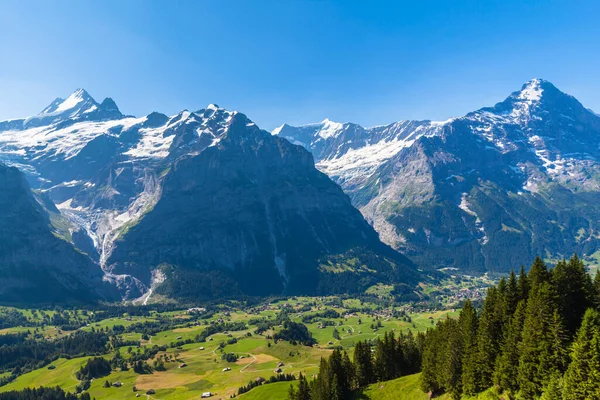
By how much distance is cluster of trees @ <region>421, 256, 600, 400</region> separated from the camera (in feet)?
178

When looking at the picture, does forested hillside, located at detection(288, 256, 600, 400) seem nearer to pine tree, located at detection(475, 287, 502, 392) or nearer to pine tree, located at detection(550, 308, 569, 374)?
pine tree, located at detection(550, 308, 569, 374)

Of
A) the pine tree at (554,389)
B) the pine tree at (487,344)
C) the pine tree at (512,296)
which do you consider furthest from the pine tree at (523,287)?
the pine tree at (554,389)

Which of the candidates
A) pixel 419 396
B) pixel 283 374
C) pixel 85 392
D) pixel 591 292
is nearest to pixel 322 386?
pixel 419 396

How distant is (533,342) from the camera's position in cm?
6294

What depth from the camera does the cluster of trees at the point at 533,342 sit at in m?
54.2

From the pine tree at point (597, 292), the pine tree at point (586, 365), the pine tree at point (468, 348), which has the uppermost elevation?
the pine tree at point (597, 292)

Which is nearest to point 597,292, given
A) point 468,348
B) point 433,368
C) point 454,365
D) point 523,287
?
point 523,287

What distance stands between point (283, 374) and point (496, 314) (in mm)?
134641

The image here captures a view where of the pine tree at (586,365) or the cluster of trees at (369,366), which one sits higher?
the pine tree at (586,365)

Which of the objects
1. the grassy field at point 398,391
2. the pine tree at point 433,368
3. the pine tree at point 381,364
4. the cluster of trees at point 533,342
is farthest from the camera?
the pine tree at point 381,364

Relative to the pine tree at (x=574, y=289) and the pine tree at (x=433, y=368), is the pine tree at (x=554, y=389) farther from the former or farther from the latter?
the pine tree at (x=433, y=368)

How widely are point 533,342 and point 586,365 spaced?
10.3 meters

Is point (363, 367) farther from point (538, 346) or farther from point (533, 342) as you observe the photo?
point (538, 346)

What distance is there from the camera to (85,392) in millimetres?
197750
